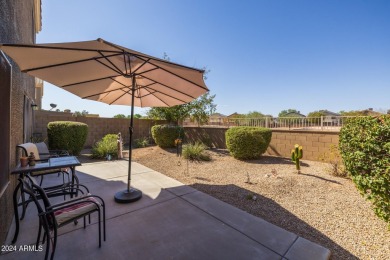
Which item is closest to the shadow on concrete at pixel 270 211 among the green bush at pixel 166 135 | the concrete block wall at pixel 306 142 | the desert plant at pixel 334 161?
the desert plant at pixel 334 161

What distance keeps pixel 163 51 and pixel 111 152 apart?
8.69m

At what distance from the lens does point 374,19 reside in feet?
22.2

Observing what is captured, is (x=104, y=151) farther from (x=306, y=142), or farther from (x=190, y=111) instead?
(x=306, y=142)

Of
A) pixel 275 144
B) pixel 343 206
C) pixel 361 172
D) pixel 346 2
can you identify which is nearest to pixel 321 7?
pixel 346 2

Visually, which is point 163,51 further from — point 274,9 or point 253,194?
point 253,194

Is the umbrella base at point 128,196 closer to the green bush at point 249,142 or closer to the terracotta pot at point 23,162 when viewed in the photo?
the terracotta pot at point 23,162

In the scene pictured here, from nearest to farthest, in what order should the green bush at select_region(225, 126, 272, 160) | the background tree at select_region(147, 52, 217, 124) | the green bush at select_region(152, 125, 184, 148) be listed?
1. the green bush at select_region(225, 126, 272, 160)
2. the green bush at select_region(152, 125, 184, 148)
3. the background tree at select_region(147, 52, 217, 124)

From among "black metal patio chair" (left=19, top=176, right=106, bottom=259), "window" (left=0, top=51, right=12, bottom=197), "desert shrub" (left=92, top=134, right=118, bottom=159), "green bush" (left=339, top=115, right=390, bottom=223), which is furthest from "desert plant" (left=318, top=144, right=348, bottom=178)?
"desert shrub" (left=92, top=134, right=118, bottom=159)

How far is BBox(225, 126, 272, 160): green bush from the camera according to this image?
21.4ft

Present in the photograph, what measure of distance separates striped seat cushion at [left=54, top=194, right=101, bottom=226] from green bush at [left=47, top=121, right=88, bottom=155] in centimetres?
602

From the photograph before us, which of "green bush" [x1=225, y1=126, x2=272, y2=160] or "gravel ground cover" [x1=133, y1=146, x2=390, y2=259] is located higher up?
"green bush" [x1=225, y1=126, x2=272, y2=160]

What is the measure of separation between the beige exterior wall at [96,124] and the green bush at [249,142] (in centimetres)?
740

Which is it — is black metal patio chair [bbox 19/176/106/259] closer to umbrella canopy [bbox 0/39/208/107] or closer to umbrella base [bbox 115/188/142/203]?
umbrella base [bbox 115/188/142/203]

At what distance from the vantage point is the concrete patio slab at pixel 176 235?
192 centimetres
